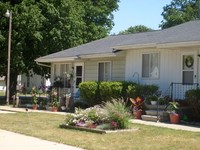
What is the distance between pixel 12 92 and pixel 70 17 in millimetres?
7668

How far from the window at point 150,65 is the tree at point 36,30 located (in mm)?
11283

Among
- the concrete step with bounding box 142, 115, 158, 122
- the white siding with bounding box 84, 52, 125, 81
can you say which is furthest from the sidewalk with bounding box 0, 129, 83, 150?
the white siding with bounding box 84, 52, 125, 81

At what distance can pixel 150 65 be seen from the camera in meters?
20.8

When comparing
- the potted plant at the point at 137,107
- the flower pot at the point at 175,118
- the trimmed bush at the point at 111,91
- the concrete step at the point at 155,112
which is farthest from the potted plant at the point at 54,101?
the flower pot at the point at 175,118

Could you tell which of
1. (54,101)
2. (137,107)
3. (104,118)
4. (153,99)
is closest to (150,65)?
(153,99)

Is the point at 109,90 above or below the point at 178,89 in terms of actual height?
below

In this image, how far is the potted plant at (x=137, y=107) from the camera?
62.0ft

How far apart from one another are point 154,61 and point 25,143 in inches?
412

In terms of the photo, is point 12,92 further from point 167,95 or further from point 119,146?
point 119,146

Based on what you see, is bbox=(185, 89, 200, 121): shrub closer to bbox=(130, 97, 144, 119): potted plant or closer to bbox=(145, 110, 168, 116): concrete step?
bbox=(145, 110, 168, 116): concrete step

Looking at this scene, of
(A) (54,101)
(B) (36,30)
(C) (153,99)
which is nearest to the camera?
(C) (153,99)

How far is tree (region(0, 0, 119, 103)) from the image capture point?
99.0 feet

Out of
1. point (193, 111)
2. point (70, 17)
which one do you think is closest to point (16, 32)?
point (70, 17)

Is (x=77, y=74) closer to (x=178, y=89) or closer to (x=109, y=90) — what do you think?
(x=109, y=90)
